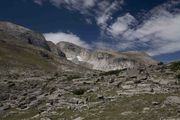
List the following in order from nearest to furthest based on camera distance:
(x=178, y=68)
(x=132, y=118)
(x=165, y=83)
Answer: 1. (x=132, y=118)
2. (x=165, y=83)
3. (x=178, y=68)

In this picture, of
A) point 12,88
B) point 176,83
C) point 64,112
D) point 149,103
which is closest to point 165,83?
point 176,83

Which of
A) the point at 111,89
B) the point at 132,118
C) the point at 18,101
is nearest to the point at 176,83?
the point at 111,89

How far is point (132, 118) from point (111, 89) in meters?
21.4

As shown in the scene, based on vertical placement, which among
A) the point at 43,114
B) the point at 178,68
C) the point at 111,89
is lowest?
the point at 43,114

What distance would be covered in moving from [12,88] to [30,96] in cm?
1858

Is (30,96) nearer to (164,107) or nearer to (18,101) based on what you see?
(18,101)

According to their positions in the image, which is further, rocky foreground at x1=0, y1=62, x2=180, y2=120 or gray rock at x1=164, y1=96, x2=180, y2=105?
gray rock at x1=164, y1=96, x2=180, y2=105

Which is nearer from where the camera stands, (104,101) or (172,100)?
(172,100)

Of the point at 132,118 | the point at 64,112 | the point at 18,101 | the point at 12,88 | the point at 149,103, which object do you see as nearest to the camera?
the point at 132,118

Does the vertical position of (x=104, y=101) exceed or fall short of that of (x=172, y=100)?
it falls short

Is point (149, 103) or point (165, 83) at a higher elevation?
point (165, 83)

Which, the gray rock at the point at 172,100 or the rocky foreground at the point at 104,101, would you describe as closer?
the rocky foreground at the point at 104,101

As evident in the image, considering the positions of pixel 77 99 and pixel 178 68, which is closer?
pixel 77 99

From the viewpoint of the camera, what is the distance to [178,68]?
238 ft
